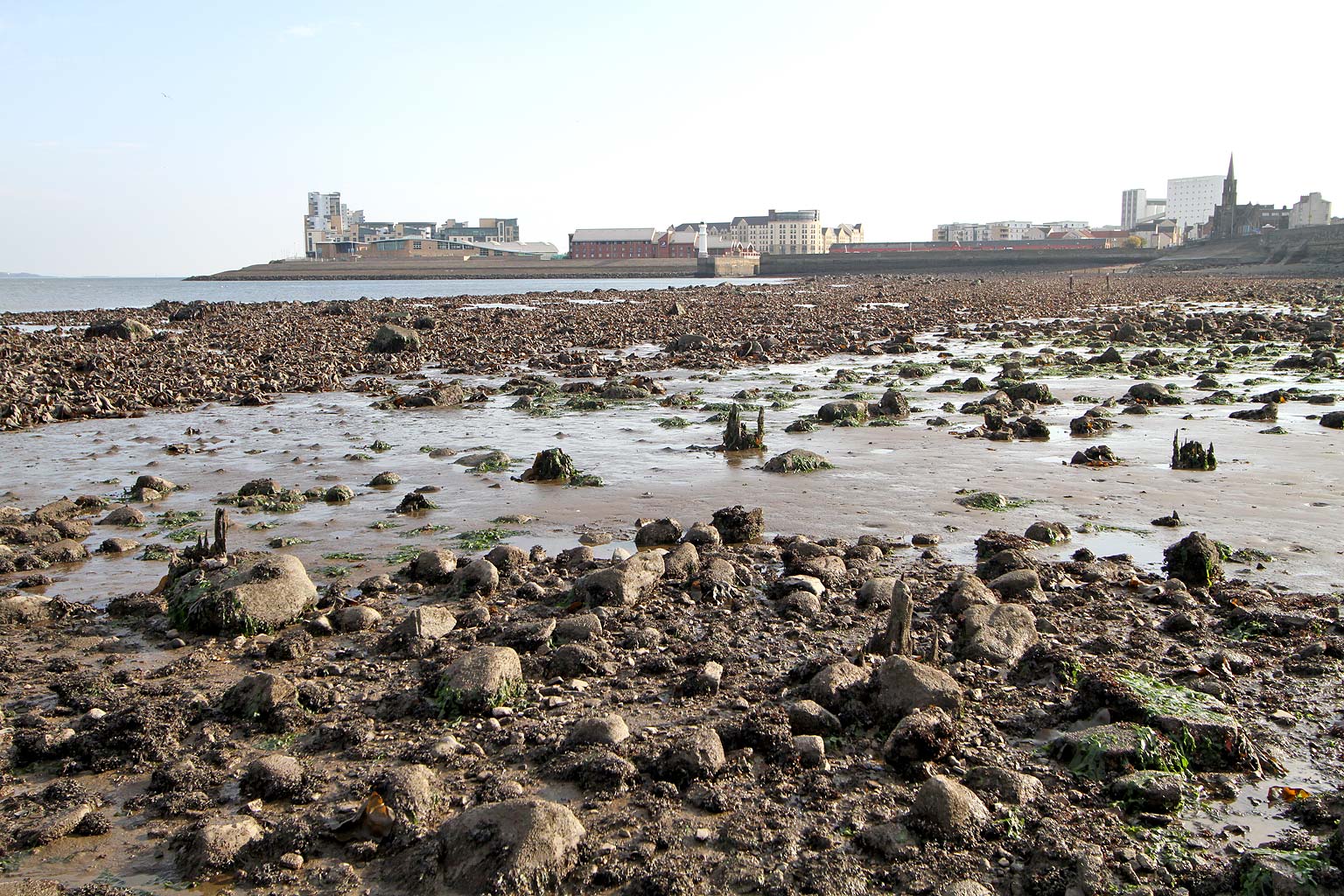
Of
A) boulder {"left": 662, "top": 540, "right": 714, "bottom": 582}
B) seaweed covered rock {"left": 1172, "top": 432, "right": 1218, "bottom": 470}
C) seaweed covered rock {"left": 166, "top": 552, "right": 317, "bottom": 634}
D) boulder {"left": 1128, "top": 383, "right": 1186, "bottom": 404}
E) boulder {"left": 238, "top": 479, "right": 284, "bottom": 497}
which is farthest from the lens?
boulder {"left": 1128, "top": 383, "right": 1186, "bottom": 404}

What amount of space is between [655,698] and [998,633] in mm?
2456

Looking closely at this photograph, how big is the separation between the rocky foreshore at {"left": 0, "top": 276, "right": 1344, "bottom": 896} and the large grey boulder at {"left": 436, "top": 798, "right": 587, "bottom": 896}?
0.01 metres

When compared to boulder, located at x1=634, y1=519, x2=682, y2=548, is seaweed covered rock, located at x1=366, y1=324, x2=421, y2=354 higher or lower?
higher

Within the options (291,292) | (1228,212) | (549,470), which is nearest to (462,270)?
(291,292)

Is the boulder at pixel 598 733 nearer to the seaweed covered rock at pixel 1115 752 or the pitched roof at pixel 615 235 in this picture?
the seaweed covered rock at pixel 1115 752

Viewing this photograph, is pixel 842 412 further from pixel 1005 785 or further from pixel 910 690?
pixel 1005 785

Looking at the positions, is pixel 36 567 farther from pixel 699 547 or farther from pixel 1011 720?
pixel 1011 720

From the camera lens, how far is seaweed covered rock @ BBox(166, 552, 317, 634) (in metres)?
7.14

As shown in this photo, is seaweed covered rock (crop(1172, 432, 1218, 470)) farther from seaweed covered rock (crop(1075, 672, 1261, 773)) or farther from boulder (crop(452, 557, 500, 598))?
boulder (crop(452, 557, 500, 598))

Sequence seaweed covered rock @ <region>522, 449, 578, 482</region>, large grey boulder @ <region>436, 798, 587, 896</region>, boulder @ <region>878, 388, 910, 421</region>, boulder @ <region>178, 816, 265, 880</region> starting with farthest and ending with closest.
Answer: boulder @ <region>878, 388, 910, 421</region> → seaweed covered rock @ <region>522, 449, 578, 482</region> → boulder @ <region>178, 816, 265, 880</region> → large grey boulder @ <region>436, 798, 587, 896</region>

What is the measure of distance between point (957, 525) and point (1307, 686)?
421cm

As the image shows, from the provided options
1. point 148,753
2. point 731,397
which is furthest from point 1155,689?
point 731,397

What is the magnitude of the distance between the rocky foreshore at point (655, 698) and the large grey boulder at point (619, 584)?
0.10ft

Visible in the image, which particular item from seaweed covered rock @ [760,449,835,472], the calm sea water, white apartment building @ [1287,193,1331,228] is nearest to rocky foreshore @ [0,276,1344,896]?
seaweed covered rock @ [760,449,835,472]
